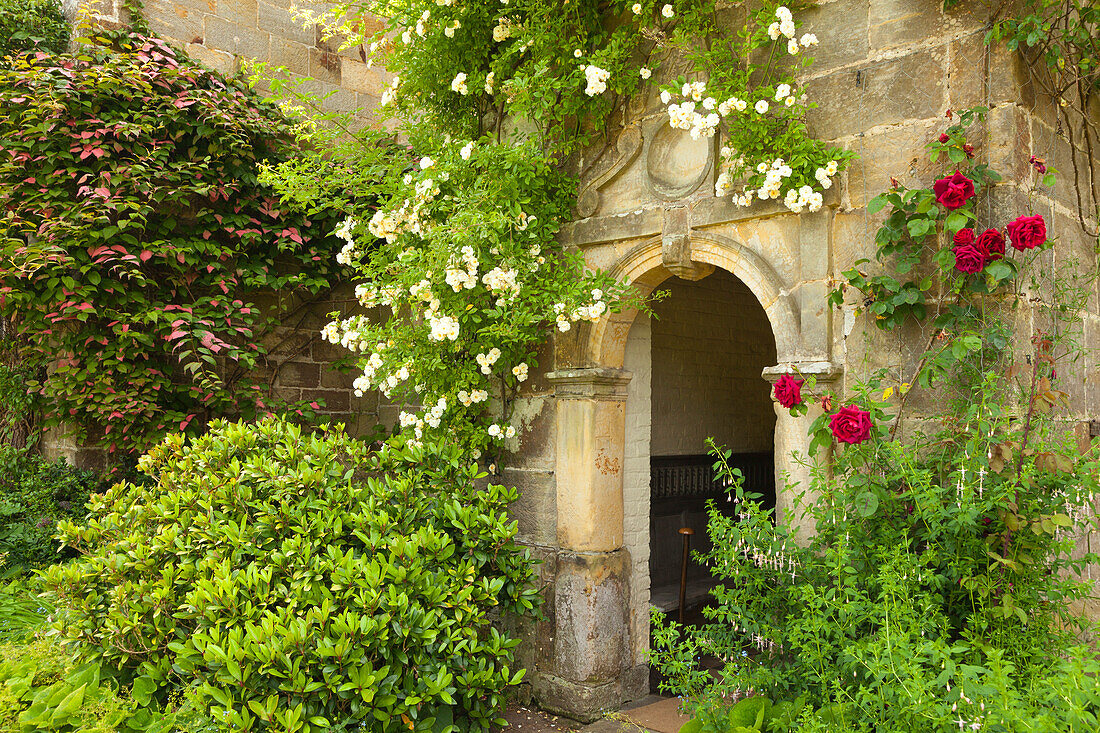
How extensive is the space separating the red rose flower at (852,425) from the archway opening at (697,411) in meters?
2.29

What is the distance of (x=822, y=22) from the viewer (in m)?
3.28

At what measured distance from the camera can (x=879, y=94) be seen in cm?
311

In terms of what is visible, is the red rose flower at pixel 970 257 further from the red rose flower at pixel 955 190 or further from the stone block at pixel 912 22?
the stone block at pixel 912 22

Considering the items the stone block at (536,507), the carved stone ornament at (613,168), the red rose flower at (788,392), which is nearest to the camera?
the red rose flower at (788,392)

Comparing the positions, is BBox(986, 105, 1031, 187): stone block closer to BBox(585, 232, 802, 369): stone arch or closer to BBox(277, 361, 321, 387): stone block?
BBox(585, 232, 802, 369): stone arch

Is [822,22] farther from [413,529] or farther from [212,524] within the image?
[212,524]

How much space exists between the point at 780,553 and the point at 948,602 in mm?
583

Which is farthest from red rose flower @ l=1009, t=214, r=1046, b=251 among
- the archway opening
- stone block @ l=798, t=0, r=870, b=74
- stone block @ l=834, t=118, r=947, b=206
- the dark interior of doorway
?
the dark interior of doorway

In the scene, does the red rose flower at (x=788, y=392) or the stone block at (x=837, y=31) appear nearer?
the red rose flower at (x=788, y=392)

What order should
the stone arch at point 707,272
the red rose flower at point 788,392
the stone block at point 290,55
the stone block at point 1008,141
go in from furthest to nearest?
1. the stone block at point 290,55
2. the stone arch at point 707,272
3. the red rose flower at point 788,392
4. the stone block at point 1008,141

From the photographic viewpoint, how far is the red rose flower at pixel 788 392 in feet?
9.53

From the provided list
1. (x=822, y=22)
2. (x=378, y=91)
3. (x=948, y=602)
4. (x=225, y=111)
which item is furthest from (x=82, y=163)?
(x=948, y=602)

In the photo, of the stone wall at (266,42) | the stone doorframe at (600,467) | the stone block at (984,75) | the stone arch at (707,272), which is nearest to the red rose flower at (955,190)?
the stone block at (984,75)

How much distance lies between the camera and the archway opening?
18.8 feet
